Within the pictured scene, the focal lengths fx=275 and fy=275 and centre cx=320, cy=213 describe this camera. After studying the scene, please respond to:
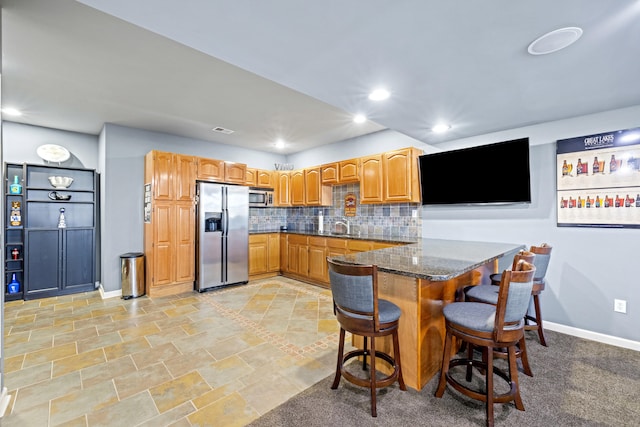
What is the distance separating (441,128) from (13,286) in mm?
6409

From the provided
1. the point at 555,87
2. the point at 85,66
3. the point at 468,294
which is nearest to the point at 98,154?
the point at 85,66

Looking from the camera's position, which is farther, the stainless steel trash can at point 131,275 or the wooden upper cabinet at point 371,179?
the wooden upper cabinet at point 371,179

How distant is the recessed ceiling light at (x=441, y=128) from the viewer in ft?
10.4

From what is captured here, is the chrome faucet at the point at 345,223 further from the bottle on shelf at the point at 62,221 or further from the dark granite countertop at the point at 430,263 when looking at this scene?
the bottle on shelf at the point at 62,221

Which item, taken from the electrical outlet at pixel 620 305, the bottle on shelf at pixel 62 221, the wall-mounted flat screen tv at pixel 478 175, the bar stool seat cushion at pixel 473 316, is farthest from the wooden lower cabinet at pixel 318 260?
the bottle on shelf at pixel 62 221

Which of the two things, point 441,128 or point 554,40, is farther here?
point 441,128

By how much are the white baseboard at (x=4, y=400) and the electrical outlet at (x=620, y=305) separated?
508 centimetres

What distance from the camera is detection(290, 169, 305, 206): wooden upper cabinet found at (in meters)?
5.56

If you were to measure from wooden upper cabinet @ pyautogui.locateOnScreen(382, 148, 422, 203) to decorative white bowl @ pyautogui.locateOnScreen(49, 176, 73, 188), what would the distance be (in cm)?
504

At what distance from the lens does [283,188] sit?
590 cm

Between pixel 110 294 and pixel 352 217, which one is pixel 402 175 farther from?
pixel 110 294

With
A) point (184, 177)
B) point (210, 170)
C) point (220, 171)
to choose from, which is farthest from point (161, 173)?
point (220, 171)

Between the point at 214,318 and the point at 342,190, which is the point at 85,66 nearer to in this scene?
the point at 214,318

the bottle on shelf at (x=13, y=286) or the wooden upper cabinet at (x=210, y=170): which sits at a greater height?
the wooden upper cabinet at (x=210, y=170)
